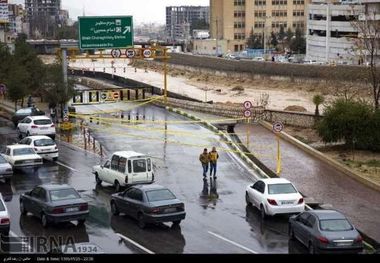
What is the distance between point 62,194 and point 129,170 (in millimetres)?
4511

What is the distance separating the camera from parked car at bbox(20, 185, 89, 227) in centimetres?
1614

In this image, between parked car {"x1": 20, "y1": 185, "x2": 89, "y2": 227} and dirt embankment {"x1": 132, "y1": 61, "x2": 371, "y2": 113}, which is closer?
parked car {"x1": 20, "y1": 185, "x2": 89, "y2": 227}

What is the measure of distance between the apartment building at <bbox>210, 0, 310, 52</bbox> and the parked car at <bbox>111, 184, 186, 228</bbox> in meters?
152

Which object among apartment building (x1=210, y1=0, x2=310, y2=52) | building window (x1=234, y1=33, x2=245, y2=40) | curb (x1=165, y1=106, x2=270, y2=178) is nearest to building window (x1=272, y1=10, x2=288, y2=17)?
apartment building (x1=210, y1=0, x2=310, y2=52)

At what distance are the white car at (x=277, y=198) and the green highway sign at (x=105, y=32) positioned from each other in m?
27.6

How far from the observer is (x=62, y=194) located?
659 inches

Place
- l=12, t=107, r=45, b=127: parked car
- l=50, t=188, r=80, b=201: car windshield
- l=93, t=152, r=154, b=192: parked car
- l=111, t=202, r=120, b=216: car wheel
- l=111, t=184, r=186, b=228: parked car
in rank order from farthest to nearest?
l=12, t=107, r=45, b=127: parked car
l=93, t=152, r=154, b=192: parked car
l=111, t=202, r=120, b=216: car wheel
l=50, t=188, r=80, b=201: car windshield
l=111, t=184, r=186, b=228: parked car

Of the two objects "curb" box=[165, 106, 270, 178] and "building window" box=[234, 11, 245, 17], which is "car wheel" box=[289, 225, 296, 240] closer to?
"curb" box=[165, 106, 270, 178]

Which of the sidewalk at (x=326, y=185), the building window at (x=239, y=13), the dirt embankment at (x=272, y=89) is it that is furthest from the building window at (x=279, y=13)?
the sidewalk at (x=326, y=185)

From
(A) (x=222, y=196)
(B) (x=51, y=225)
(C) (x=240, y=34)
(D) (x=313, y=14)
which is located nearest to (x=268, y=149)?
(A) (x=222, y=196)

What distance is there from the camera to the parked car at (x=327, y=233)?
13.7 metres

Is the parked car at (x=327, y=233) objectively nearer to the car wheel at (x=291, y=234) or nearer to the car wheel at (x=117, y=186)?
the car wheel at (x=291, y=234)

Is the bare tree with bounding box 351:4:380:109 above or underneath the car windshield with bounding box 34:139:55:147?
above

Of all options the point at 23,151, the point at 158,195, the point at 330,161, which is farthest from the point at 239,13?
the point at 158,195
